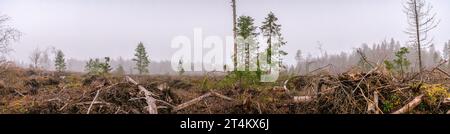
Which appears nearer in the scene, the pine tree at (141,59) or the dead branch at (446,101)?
the dead branch at (446,101)

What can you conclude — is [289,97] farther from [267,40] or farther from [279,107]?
[267,40]

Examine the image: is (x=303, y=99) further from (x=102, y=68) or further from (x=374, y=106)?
(x=102, y=68)

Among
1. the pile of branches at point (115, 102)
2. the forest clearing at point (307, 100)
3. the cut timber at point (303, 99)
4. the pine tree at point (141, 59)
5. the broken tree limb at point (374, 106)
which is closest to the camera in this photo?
the broken tree limb at point (374, 106)

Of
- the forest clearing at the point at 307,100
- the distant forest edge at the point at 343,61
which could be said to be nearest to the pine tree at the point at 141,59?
the distant forest edge at the point at 343,61

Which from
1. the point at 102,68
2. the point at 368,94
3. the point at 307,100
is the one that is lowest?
the point at 307,100

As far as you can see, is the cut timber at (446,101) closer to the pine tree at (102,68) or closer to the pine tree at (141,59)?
the pine tree at (102,68)

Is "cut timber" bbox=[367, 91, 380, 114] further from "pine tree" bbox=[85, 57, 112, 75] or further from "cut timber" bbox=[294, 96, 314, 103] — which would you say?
"pine tree" bbox=[85, 57, 112, 75]

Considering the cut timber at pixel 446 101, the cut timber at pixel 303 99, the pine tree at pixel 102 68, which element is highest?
the pine tree at pixel 102 68

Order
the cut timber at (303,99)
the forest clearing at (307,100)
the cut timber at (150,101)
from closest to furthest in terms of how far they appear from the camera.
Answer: the forest clearing at (307,100), the cut timber at (150,101), the cut timber at (303,99)

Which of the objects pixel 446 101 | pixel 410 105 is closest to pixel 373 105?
pixel 410 105

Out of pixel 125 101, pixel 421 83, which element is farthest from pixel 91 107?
pixel 421 83

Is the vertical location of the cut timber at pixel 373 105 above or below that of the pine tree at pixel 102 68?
below

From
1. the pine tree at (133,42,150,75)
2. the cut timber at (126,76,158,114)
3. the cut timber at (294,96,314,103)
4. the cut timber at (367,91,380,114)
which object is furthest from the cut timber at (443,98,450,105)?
the pine tree at (133,42,150,75)
